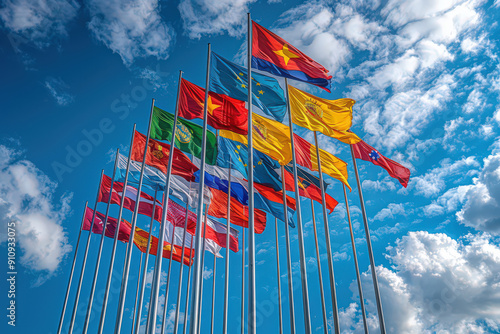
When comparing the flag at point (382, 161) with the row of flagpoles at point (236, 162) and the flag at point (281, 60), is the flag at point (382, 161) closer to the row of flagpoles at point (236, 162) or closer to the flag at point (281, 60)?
the row of flagpoles at point (236, 162)

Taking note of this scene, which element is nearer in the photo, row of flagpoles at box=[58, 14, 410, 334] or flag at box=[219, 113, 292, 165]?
row of flagpoles at box=[58, 14, 410, 334]

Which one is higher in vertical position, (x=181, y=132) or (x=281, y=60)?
(x=181, y=132)

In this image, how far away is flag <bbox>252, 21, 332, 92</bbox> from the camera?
12.8 metres

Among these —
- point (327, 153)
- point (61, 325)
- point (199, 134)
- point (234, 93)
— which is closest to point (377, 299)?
point (327, 153)

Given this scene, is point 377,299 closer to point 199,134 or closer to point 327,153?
point 327,153

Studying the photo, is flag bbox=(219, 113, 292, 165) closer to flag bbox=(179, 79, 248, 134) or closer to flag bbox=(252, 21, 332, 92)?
flag bbox=(179, 79, 248, 134)

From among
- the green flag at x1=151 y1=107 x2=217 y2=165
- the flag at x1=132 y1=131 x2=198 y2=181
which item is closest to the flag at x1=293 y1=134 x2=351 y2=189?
the green flag at x1=151 y1=107 x2=217 y2=165

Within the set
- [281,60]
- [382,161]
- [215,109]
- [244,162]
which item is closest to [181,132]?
[215,109]

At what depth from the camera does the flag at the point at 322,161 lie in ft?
55.4

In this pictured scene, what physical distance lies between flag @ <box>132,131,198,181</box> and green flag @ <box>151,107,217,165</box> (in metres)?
1.20

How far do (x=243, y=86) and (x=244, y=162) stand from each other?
14.7 feet

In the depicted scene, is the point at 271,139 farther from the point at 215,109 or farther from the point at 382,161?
the point at 382,161

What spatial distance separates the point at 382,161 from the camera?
17.0m

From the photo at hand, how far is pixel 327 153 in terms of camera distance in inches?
695
